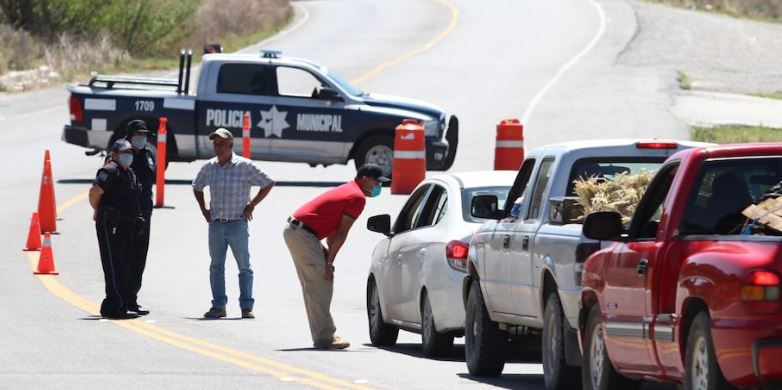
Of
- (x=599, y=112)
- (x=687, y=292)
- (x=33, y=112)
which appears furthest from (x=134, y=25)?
(x=687, y=292)

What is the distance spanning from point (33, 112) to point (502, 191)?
2655 centimetres

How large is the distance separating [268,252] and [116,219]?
19.5 ft

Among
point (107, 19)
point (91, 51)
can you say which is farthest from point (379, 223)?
point (107, 19)

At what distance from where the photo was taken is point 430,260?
14.8 meters

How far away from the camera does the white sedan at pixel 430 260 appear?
1441cm

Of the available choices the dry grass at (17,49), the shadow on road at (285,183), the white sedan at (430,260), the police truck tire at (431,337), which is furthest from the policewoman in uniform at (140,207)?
the dry grass at (17,49)

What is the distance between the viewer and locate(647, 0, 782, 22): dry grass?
67625 millimetres

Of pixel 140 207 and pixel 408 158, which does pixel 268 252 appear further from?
pixel 140 207

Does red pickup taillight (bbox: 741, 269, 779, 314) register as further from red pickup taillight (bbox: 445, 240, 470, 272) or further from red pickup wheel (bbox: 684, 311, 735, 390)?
Result: red pickup taillight (bbox: 445, 240, 470, 272)

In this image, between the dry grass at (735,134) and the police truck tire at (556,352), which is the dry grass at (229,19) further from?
the police truck tire at (556,352)

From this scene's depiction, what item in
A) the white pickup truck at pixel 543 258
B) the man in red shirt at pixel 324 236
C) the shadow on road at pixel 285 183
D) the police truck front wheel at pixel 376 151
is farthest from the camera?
the shadow on road at pixel 285 183

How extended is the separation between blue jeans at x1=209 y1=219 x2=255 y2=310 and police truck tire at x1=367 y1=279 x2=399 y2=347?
5.01 feet

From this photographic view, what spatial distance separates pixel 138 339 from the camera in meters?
15.4

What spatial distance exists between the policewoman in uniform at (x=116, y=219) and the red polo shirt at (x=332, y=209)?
7.06ft
